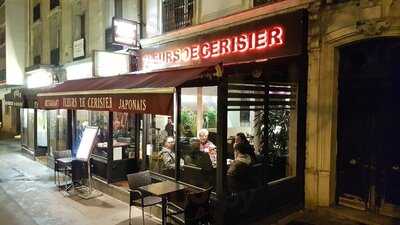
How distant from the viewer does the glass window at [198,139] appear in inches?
292

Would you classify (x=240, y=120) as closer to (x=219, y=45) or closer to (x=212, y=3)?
(x=219, y=45)

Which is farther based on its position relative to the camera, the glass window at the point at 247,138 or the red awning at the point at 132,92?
the glass window at the point at 247,138

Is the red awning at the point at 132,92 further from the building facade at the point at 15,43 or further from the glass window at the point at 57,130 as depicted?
the building facade at the point at 15,43

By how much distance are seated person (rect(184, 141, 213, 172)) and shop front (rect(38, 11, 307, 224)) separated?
0.08ft

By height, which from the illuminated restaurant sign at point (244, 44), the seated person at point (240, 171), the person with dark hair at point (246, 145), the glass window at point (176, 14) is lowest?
the seated person at point (240, 171)

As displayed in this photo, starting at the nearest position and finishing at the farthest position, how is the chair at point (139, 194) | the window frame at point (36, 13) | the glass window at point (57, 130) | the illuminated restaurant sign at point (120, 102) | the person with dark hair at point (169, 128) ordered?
1. the illuminated restaurant sign at point (120, 102)
2. the chair at point (139, 194)
3. the person with dark hair at point (169, 128)
4. the glass window at point (57, 130)
5. the window frame at point (36, 13)

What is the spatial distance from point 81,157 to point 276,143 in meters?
5.59

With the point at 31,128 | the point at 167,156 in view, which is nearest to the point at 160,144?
the point at 167,156

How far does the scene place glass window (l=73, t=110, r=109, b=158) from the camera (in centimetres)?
1121

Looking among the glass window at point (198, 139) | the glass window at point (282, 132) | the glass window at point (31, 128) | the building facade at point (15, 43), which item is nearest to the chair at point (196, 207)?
the glass window at point (198, 139)

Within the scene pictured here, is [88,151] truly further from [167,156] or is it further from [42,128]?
[42,128]

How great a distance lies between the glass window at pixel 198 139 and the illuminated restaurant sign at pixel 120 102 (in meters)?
1.36

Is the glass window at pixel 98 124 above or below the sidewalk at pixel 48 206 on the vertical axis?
above

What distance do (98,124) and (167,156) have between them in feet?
14.1
